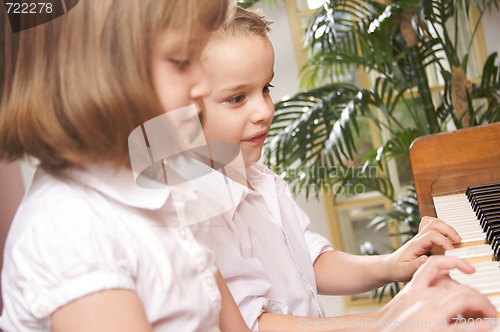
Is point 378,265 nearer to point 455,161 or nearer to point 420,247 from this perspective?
point 420,247

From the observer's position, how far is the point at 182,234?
0.48 meters

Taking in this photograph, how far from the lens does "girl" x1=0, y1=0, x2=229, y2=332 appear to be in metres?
0.38

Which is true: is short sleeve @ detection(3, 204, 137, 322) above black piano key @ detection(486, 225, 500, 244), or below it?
above

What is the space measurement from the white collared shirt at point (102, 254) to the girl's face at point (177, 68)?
0.31ft

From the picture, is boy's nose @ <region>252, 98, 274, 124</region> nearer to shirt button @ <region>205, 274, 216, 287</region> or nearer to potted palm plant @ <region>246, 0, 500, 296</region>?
shirt button @ <region>205, 274, 216, 287</region>

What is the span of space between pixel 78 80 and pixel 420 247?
60 centimetres

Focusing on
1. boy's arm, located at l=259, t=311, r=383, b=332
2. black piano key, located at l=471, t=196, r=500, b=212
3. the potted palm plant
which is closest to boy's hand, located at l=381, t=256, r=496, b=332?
boy's arm, located at l=259, t=311, r=383, b=332

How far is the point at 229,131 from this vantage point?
2.63 ft

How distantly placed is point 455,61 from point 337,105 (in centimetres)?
46

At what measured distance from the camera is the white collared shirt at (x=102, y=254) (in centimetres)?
38

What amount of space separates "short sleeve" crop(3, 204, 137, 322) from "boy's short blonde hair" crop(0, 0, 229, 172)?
0.23ft

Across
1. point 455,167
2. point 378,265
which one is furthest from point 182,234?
point 455,167

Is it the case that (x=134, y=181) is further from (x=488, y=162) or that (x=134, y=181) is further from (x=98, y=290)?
(x=488, y=162)

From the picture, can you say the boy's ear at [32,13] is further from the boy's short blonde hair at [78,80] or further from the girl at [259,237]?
the girl at [259,237]
